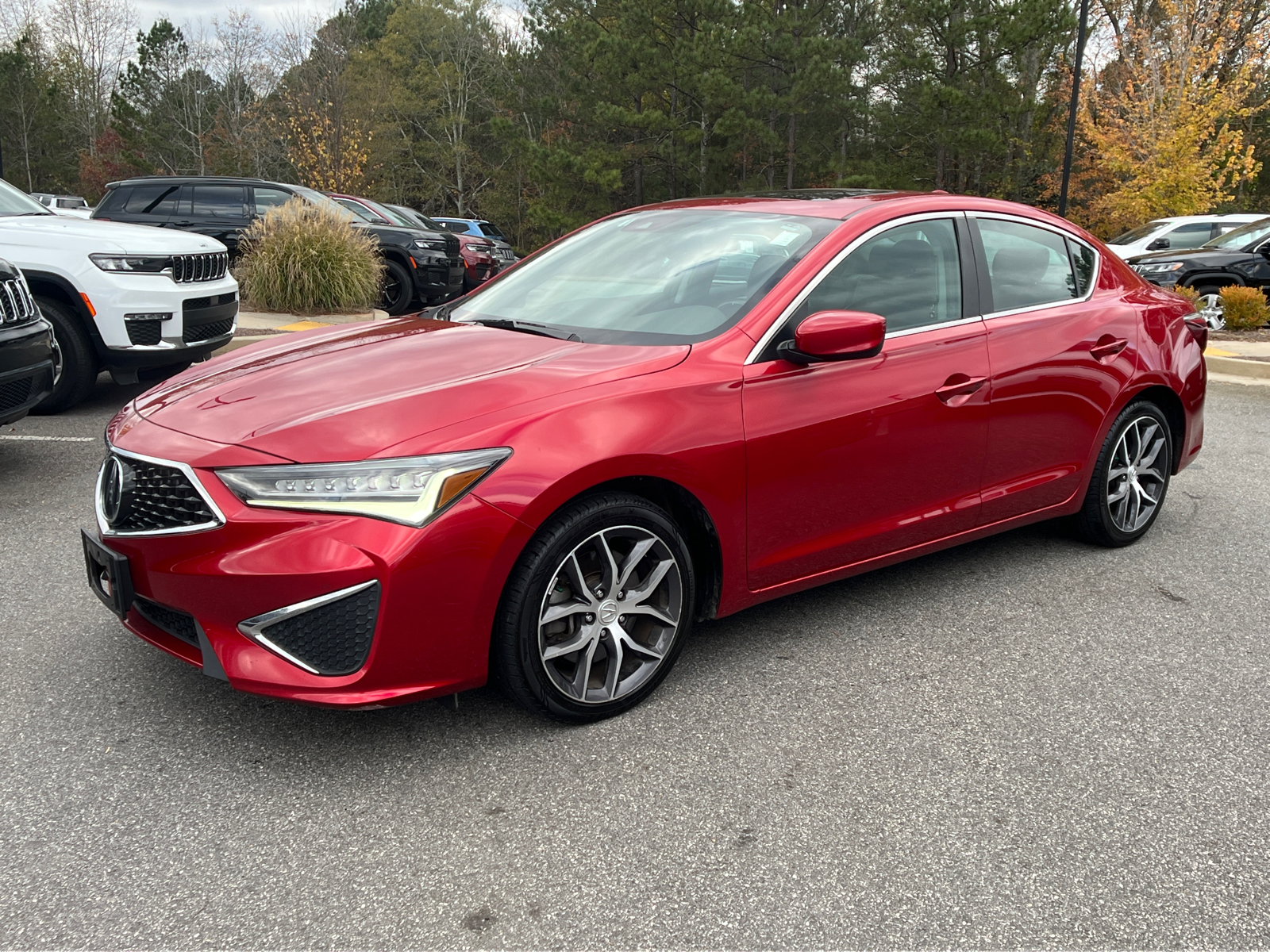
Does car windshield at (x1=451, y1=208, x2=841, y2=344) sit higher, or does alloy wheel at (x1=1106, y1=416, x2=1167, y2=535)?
car windshield at (x1=451, y1=208, x2=841, y2=344)

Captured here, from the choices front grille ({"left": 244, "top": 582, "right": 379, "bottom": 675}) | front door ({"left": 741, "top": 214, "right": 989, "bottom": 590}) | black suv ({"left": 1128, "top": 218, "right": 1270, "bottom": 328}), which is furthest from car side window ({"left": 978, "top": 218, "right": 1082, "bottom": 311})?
black suv ({"left": 1128, "top": 218, "right": 1270, "bottom": 328})

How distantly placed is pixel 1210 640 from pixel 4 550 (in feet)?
16.2

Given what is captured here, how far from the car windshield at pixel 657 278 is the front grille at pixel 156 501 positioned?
138 centimetres

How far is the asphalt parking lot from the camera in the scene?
2354 millimetres

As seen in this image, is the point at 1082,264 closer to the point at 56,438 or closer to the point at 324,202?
the point at 56,438

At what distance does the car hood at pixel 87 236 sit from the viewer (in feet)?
24.2

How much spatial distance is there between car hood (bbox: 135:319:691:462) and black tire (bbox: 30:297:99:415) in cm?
434

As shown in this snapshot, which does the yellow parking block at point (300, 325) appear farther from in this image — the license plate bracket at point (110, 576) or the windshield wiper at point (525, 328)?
the license plate bracket at point (110, 576)

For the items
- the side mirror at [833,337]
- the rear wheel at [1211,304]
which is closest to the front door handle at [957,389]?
the side mirror at [833,337]

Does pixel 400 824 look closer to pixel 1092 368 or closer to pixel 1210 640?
pixel 1210 640

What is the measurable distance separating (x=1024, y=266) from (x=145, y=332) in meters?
5.93

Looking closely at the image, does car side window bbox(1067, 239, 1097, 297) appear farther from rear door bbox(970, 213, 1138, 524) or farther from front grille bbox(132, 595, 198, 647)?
front grille bbox(132, 595, 198, 647)

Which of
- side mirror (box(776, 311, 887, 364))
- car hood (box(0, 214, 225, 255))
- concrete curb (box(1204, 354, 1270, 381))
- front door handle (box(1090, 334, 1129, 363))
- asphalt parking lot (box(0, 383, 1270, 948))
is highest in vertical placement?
car hood (box(0, 214, 225, 255))

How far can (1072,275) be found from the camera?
4.64 metres
